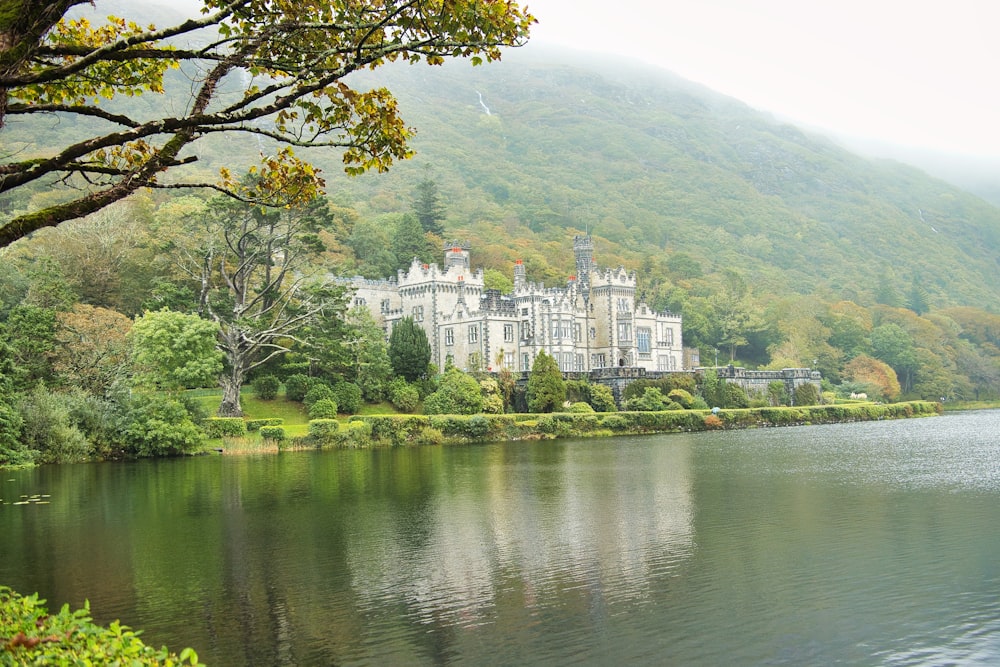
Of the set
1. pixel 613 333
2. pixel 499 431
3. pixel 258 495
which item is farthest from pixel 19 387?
pixel 613 333

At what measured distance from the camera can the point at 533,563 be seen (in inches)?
754

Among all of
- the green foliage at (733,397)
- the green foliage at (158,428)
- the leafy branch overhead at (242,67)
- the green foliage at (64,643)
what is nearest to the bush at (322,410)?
the green foliage at (158,428)

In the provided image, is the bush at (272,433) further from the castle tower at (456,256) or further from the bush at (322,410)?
the castle tower at (456,256)

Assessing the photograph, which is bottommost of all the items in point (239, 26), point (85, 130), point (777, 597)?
point (777, 597)

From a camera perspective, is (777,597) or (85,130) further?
(85,130)

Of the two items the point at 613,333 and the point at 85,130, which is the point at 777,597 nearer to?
the point at 613,333

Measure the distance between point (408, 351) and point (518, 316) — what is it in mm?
13111

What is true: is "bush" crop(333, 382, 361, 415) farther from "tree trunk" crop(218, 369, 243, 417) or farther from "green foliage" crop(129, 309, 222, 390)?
"green foliage" crop(129, 309, 222, 390)

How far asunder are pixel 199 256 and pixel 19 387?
18565 mm

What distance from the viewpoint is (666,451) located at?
4762 centimetres

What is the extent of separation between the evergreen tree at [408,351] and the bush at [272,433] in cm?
1643

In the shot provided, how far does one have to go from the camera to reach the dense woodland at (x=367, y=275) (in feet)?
163

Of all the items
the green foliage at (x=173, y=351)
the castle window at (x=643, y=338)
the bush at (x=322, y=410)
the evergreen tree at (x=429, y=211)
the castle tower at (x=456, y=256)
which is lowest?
the bush at (x=322, y=410)

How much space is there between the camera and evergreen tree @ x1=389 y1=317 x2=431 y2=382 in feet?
223
